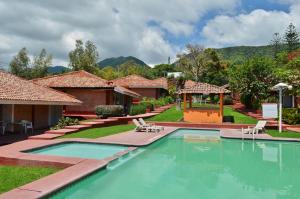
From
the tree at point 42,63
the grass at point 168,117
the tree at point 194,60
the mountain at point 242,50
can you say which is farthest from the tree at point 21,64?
the mountain at point 242,50

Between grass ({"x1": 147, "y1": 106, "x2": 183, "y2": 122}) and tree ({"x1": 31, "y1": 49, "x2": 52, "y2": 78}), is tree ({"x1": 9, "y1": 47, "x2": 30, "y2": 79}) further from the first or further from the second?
grass ({"x1": 147, "y1": 106, "x2": 183, "y2": 122})

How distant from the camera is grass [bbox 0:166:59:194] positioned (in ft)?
27.8

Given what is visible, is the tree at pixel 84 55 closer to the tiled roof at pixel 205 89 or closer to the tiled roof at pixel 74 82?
the tiled roof at pixel 74 82

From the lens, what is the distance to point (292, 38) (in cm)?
7519

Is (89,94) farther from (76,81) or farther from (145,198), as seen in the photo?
(145,198)

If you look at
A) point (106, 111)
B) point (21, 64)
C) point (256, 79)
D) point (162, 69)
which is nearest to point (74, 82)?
point (106, 111)

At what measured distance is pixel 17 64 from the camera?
74.8 m

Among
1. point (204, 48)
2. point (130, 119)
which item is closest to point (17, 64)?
point (204, 48)

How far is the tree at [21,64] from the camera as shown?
74250 millimetres

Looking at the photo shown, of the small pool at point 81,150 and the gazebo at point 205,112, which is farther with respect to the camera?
the gazebo at point 205,112

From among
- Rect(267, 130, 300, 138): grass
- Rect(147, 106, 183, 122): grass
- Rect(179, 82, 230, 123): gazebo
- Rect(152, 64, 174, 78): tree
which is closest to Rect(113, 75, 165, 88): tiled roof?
Rect(147, 106, 183, 122): grass

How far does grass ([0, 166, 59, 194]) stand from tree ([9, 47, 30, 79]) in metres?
67.2

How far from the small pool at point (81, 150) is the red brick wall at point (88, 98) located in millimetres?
15787

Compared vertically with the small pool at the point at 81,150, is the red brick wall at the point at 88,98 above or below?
above
